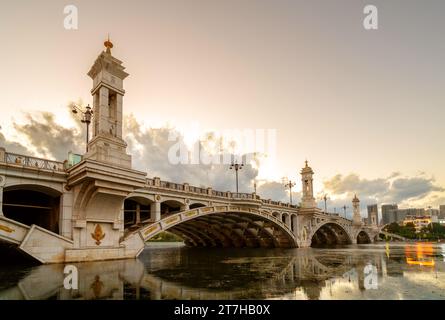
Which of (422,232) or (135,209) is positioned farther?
(422,232)

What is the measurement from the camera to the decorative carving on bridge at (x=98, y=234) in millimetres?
24548

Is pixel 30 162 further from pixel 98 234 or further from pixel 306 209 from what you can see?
pixel 306 209

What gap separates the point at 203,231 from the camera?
6147cm

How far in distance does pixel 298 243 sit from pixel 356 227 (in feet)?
171

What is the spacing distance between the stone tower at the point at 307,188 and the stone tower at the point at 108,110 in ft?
156

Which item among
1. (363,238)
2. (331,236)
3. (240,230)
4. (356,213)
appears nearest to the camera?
(240,230)

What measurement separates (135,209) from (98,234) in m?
11.5

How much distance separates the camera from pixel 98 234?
81.3 feet

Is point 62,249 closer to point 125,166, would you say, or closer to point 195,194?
point 125,166

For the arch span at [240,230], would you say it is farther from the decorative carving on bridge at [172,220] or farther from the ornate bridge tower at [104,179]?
the ornate bridge tower at [104,179]

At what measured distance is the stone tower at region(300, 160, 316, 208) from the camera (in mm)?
64125

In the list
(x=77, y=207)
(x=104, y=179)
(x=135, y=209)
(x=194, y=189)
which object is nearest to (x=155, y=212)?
(x=135, y=209)

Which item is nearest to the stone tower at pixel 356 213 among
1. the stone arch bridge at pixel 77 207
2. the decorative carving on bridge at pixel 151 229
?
the stone arch bridge at pixel 77 207

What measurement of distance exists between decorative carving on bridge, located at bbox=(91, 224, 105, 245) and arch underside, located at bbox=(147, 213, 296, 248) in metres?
28.3
